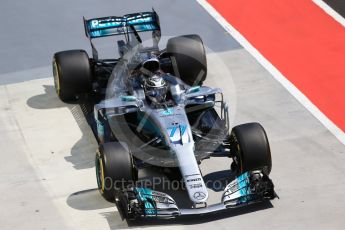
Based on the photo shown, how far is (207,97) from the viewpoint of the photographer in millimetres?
13047

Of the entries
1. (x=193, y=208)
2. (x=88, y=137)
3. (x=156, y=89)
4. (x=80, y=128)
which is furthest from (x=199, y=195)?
(x=80, y=128)

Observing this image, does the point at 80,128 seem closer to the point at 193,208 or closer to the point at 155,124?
the point at 155,124

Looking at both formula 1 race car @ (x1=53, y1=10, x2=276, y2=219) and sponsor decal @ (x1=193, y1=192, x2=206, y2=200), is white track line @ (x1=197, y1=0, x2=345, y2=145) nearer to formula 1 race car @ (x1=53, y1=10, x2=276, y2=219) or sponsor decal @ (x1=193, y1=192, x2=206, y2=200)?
formula 1 race car @ (x1=53, y1=10, x2=276, y2=219)

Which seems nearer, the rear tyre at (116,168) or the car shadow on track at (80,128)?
the rear tyre at (116,168)

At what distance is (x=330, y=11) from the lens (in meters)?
18.1

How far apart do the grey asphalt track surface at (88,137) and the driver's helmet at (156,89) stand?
117 cm

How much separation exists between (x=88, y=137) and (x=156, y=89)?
159 cm

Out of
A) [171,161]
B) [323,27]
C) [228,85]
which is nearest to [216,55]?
[228,85]

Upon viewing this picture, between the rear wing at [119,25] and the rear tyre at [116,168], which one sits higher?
the rear wing at [119,25]

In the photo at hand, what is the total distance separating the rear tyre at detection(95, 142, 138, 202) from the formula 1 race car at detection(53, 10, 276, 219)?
0.01 meters

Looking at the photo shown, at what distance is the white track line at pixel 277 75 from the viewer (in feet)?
46.6

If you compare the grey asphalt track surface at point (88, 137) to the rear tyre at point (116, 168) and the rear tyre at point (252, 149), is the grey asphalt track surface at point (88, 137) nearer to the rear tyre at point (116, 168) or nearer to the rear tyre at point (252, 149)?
the rear tyre at point (116, 168)

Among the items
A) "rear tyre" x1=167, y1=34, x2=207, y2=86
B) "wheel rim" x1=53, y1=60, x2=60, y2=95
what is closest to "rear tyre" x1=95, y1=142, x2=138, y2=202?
"wheel rim" x1=53, y1=60, x2=60, y2=95

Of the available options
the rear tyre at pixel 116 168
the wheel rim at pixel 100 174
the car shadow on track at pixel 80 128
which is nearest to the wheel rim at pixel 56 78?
the car shadow on track at pixel 80 128
